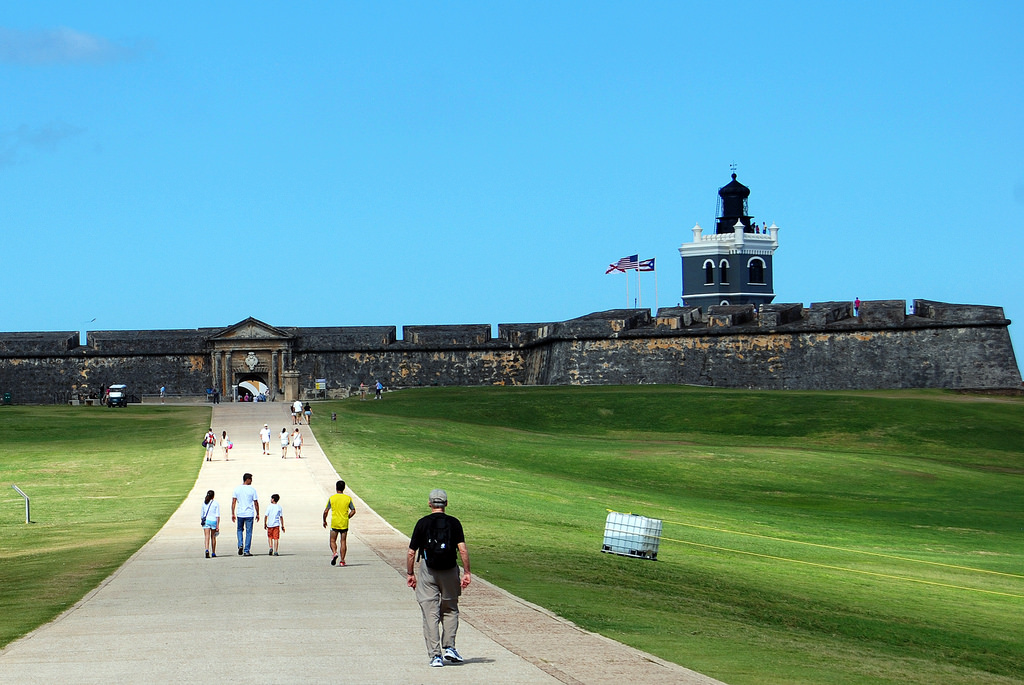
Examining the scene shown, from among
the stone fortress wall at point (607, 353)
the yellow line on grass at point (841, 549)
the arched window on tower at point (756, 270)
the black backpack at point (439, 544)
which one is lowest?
the yellow line on grass at point (841, 549)

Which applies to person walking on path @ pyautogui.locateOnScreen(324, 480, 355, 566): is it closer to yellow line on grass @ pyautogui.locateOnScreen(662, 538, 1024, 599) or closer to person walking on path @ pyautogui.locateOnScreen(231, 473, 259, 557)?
person walking on path @ pyautogui.locateOnScreen(231, 473, 259, 557)

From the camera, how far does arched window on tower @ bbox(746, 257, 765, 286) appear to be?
124m

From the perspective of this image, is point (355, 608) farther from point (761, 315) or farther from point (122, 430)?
point (761, 315)

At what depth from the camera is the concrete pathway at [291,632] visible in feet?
37.4

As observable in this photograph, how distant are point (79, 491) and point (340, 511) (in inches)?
693

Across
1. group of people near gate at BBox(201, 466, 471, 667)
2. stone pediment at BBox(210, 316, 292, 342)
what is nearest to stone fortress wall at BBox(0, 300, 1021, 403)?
stone pediment at BBox(210, 316, 292, 342)

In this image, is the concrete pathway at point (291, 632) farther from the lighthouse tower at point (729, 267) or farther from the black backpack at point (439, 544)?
the lighthouse tower at point (729, 267)

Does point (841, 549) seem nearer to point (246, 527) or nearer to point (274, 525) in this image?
point (274, 525)

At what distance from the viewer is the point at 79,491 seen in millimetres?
34688

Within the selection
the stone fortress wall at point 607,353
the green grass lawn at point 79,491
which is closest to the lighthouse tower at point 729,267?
the stone fortress wall at point 607,353

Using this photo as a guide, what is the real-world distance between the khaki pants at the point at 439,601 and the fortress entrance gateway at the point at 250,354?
206 feet

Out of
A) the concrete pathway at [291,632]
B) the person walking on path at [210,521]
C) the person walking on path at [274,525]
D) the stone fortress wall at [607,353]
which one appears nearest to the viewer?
the concrete pathway at [291,632]

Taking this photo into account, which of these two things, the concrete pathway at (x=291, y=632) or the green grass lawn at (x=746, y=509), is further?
the green grass lawn at (x=746, y=509)

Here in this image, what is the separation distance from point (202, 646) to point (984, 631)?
426 inches
